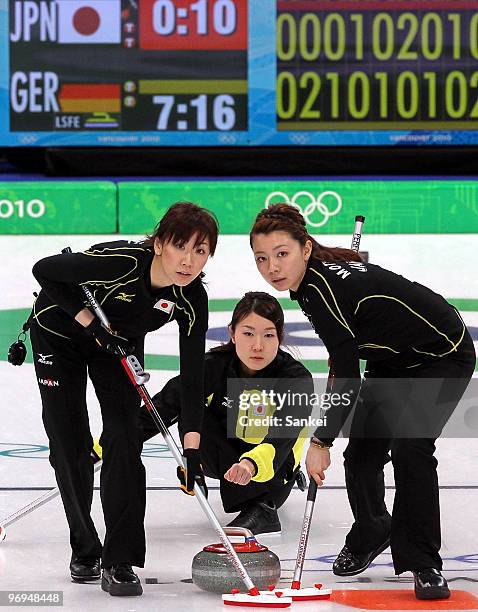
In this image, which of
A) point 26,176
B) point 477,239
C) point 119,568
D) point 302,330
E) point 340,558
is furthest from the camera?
point 26,176

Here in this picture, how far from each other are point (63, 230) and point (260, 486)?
7.62m

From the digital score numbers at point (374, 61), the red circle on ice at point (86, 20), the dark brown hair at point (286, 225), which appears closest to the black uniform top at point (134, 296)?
the dark brown hair at point (286, 225)

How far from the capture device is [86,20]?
1193 centimetres

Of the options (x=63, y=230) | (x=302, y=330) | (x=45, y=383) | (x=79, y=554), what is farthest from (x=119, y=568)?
(x=63, y=230)

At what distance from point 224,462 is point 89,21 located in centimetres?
816

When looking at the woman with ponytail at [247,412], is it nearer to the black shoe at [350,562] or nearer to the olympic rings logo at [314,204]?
the black shoe at [350,562]

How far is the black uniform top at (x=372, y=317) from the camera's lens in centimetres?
361

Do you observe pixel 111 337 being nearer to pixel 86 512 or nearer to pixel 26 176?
pixel 86 512

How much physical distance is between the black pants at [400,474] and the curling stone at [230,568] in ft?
1.07

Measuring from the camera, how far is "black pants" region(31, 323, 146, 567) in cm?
370

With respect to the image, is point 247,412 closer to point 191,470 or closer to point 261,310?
point 261,310

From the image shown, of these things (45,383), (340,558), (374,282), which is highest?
(374,282)

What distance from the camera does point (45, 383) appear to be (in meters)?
3.90

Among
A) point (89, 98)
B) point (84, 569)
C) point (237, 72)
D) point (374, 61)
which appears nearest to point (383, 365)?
point (84, 569)
